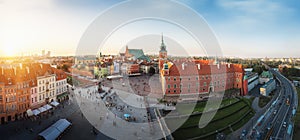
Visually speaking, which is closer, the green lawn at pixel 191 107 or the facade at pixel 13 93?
the facade at pixel 13 93

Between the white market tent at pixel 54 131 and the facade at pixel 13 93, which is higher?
the facade at pixel 13 93

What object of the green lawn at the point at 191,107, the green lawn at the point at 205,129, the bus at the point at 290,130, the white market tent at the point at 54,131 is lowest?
the bus at the point at 290,130

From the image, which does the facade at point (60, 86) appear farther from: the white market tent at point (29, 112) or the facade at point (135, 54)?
the facade at point (135, 54)

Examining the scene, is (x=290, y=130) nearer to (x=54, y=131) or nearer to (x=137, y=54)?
(x=54, y=131)

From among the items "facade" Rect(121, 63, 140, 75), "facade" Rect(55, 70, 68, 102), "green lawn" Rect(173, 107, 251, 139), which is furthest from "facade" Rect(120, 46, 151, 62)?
"green lawn" Rect(173, 107, 251, 139)

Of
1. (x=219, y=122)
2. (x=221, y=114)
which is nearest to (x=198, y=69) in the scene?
(x=221, y=114)

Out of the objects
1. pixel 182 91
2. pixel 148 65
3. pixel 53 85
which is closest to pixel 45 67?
pixel 53 85

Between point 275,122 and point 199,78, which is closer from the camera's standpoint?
point 275,122

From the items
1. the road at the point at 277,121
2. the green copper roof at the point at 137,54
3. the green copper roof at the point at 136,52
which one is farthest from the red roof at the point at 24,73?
the green copper roof at the point at 136,52

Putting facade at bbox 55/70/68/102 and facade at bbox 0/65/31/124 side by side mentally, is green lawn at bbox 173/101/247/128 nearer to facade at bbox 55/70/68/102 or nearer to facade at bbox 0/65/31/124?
facade at bbox 0/65/31/124

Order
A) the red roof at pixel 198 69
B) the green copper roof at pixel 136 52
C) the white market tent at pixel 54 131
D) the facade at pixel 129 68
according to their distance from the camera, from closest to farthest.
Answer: the white market tent at pixel 54 131
the red roof at pixel 198 69
the facade at pixel 129 68
the green copper roof at pixel 136 52
